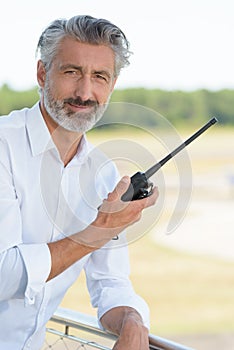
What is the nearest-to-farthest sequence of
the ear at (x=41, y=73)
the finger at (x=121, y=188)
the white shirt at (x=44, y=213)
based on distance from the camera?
the finger at (x=121, y=188) → the white shirt at (x=44, y=213) → the ear at (x=41, y=73)

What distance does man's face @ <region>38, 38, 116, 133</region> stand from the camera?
1.07m

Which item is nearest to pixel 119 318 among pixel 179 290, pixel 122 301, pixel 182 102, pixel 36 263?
pixel 122 301

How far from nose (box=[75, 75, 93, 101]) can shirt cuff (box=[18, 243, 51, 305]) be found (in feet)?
0.79

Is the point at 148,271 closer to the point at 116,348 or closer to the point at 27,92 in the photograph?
the point at 27,92

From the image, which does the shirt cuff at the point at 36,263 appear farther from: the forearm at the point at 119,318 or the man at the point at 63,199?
the forearm at the point at 119,318

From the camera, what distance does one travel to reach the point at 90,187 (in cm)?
117

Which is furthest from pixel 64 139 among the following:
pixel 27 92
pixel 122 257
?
pixel 27 92

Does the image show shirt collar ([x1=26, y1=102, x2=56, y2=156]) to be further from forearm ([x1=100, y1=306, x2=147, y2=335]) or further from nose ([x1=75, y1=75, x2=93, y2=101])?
forearm ([x1=100, y1=306, x2=147, y2=335])

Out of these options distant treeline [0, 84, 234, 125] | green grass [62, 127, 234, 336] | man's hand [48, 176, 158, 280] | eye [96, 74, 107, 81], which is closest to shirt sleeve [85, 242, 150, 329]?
man's hand [48, 176, 158, 280]

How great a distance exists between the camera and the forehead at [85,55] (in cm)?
107

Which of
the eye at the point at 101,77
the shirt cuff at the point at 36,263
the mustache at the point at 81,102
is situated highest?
the eye at the point at 101,77

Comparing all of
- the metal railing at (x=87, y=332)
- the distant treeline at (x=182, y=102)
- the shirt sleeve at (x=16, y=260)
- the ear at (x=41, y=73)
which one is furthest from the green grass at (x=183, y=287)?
the shirt sleeve at (x=16, y=260)

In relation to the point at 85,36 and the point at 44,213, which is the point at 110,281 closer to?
the point at 44,213

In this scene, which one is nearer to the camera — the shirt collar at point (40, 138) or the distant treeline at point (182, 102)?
the shirt collar at point (40, 138)
